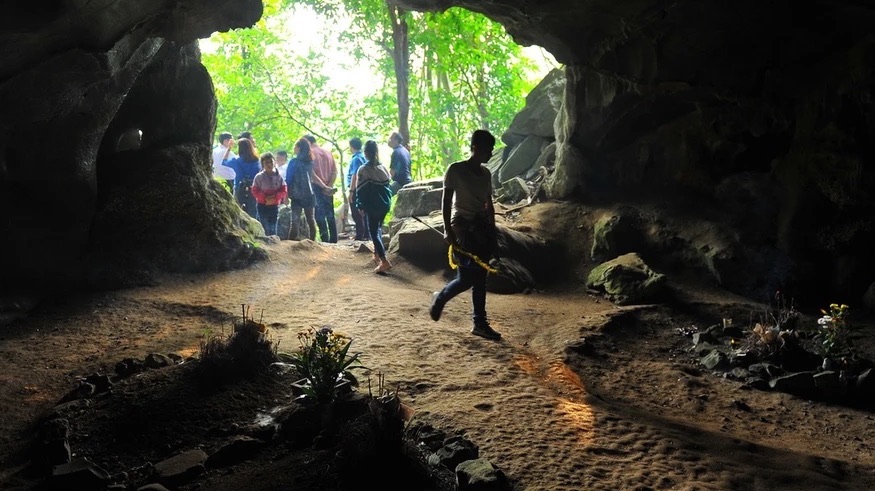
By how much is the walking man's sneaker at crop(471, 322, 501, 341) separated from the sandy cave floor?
140 mm

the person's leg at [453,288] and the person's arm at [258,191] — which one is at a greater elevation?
the person's arm at [258,191]

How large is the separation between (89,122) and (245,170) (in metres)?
5.08

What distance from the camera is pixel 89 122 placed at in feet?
25.3

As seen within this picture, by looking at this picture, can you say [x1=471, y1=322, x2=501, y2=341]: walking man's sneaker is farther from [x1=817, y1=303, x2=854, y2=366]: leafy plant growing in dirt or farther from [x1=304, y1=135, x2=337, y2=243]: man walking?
[x1=304, y1=135, x2=337, y2=243]: man walking

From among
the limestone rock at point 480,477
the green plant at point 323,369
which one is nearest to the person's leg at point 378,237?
the green plant at point 323,369

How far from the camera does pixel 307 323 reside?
7145mm

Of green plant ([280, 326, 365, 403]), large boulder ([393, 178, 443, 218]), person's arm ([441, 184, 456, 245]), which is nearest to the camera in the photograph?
green plant ([280, 326, 365, 403])

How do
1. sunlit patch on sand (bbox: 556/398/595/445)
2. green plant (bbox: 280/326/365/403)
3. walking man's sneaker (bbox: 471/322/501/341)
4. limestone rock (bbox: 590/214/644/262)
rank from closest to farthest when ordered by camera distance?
1. sunlit patch on sand (bbox: 556/398/595/445)
2. green plant (bbox: 280/326/365/403)
3. walking man's sneaker (bbox: 471/322/501/341)
4. limestone rock (bbox: 590/214/644/262)

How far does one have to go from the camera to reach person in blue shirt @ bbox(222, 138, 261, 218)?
12578 millimetres

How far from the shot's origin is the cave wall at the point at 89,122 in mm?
5977

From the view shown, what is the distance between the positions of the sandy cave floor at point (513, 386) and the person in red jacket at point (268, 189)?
2.99m

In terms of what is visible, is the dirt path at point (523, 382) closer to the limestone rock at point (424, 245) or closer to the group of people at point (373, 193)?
the group of people at point (373, 193)

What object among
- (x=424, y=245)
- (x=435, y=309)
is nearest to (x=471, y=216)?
(x=435, y=309)

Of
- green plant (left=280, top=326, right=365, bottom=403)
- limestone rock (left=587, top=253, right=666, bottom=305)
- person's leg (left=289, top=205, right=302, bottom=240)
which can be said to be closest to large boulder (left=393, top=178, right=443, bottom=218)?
person's leg (left=289, top=205, right=302, bottom=240)
